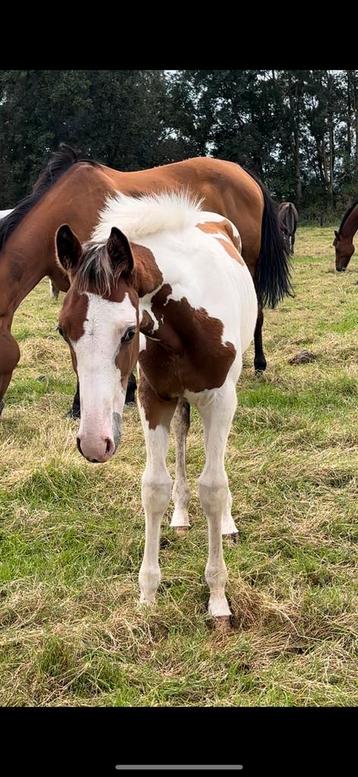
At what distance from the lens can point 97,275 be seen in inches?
71.7

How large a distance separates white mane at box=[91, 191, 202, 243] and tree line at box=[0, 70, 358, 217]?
1810cm

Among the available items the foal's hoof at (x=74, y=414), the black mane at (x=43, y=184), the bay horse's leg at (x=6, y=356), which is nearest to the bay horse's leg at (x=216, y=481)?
the bay horse's leg at (x=6, y=356)

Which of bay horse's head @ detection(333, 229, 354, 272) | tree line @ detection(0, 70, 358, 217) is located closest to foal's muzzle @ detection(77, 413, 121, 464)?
bay horse's head @ detection(333, 229, 354, 272)

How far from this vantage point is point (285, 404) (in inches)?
208

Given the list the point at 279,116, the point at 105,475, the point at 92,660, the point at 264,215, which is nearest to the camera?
the point at 92,660

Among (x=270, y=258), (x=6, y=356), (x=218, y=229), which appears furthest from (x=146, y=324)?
(x=270, y=258)

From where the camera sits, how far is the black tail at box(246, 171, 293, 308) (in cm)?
597

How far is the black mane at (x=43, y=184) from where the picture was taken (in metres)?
4.32

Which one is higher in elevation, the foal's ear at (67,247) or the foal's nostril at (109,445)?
the foal's ear at (67,247)

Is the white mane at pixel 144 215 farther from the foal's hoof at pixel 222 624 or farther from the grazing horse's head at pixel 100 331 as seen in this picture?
the foal's hoof at pixel 222 624

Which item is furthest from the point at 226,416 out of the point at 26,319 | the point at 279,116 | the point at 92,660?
the point at 279,116

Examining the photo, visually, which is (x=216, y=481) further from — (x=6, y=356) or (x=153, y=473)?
(x=6, y=356)

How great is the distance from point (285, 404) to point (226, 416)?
2.83 m

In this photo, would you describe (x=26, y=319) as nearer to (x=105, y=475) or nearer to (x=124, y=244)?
(x=105, y=475)
